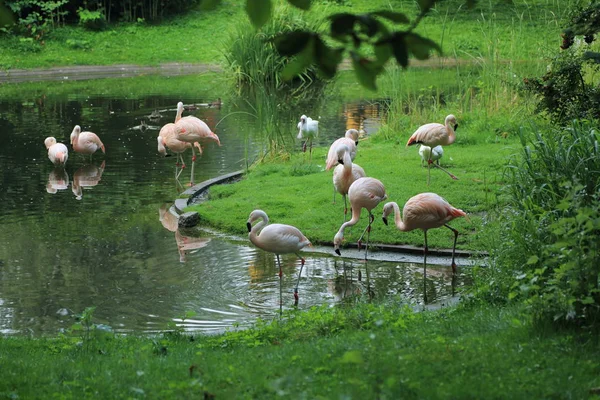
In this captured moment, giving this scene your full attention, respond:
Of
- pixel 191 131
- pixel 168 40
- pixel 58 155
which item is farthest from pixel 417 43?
pixel 168 40

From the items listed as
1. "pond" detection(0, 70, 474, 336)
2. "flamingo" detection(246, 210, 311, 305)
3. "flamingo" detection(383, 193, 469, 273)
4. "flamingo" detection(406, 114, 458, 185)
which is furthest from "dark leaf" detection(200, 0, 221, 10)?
"flamingo" detection(406, 114, 458, 185)

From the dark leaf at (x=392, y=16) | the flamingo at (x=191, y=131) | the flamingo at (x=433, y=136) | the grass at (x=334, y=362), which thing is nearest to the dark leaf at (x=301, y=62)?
the dark leaf at (x=392, y=16)

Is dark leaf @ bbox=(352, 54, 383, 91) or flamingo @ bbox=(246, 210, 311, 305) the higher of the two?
dark leaf @ bbox=(352, 54, 383, 91)

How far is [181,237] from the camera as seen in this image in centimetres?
1141

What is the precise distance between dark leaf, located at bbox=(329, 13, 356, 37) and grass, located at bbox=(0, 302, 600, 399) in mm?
1672

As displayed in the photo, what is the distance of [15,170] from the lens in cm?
1619

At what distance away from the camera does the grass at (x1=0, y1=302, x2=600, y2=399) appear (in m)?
4.80

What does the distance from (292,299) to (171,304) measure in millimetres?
1240

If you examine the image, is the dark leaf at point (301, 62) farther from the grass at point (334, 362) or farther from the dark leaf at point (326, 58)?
the grass at point (334, 362)

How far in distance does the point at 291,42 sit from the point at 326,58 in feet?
0.55

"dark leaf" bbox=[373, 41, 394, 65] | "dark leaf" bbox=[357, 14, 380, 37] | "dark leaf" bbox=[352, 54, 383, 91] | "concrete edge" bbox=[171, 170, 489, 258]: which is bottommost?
"concrete edge" bbox=[171, 170, 489, 258]

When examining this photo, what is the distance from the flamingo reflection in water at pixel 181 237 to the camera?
1081 centimetres

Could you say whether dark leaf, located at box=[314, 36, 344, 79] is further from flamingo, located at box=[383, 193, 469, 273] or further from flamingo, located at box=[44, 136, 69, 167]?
flamingo, located at box=[44, 136, 69, 167]

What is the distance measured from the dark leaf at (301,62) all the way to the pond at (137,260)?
467 centimetres
